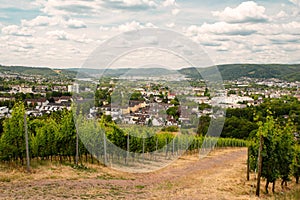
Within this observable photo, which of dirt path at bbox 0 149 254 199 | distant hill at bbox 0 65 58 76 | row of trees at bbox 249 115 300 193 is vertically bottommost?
dirt path at bbox 0 149 254 199

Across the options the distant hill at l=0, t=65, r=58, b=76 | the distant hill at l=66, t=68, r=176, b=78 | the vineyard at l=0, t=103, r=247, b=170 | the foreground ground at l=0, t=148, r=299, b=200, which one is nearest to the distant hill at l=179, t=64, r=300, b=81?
the distant hill at l=0, t=65, r=58, b=76

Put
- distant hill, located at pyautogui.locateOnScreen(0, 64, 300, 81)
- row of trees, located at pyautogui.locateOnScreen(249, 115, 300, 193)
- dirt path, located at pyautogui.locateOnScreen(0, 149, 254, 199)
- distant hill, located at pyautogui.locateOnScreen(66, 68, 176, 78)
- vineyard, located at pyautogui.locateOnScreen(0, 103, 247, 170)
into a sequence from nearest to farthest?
dirt path, located at pyautogui.locateOnScreen(0, 149, 254, 199), distant hill, located at pyautogui.locateOnScreen(66, 68, 176, 78), distant hill, located at pyautogui.locateOnScreen(0, 64, 300, 81), row of trees, located at pyautogui.locateOnScreen(249, 115, 300, 193), vineyard, located at pyautogui.locateOnScreen(0, 103, 247, 170)

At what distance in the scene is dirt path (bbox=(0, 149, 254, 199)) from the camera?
1257cm

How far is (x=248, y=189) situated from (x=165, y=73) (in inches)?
294

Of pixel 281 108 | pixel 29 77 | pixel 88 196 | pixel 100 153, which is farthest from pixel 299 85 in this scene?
pixel 88 196

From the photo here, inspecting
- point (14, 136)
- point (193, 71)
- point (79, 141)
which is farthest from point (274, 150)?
point (14, 136)

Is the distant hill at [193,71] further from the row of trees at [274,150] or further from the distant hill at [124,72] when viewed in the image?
the row of trees at [274,150]

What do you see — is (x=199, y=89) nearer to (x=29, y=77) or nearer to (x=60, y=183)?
(x=60, y=183)

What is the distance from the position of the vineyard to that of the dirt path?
241 centimetres

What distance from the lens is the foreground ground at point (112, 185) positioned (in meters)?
12.8

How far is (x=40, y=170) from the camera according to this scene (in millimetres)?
17219

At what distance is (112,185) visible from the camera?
50.7ft

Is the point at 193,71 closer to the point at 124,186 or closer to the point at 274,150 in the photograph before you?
the point at 274,150

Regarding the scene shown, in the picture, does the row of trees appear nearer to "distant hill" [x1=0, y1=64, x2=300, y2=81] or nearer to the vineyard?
the vineyard
